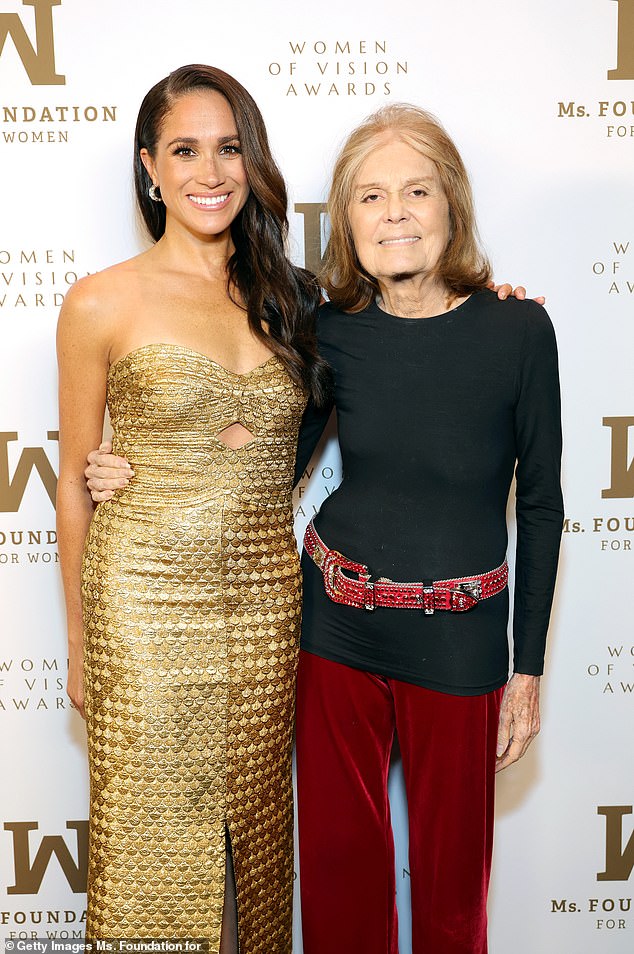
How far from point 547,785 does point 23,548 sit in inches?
52.0

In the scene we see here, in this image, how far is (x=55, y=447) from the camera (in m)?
2.05

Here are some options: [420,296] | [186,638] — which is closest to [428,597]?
[186,638]

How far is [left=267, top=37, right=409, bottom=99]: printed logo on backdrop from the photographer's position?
6.30 feet

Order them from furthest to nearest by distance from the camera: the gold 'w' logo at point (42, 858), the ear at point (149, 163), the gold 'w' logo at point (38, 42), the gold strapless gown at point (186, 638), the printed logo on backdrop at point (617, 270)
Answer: the gold 'w' logo at point (42, 858) → the printed logo on backdrop at point (617, 270) → the gold 'w' logo at point (38, 42) → the ear at point (149, 163) → the gold strapless gown at point (186, 638)

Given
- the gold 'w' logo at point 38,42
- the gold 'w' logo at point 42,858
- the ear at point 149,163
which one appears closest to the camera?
the ear at point 149,163

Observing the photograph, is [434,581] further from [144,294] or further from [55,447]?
[55,447]

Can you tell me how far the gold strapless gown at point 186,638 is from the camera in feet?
5.05

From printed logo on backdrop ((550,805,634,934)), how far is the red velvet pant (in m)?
0.57

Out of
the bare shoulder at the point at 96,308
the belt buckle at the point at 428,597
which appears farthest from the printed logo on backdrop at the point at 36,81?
the belt buckle at the point at 428,597

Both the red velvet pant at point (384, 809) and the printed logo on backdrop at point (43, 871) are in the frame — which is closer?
the red velvet pant at point (384, 809)

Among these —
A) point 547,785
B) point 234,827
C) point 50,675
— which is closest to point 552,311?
point 547,785

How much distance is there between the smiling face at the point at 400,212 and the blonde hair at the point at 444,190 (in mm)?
18

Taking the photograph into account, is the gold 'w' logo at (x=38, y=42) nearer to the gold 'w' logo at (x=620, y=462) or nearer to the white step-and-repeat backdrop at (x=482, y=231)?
the white step-and-repeat backdrop at (x=482, y=231)

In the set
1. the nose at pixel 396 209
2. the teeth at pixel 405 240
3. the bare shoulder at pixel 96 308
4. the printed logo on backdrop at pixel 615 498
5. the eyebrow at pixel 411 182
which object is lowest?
the printed logo on backdrop at pixel 615 498
